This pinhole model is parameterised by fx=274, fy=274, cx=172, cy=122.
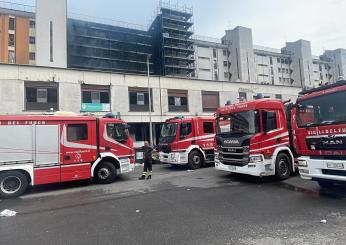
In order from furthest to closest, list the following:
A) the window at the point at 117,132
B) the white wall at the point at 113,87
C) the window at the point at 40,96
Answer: the window at the point at 40,96
the white wall at the point at 113,87
the window at the point at 117,132

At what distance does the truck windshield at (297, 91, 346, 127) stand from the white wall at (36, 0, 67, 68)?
1411 inches

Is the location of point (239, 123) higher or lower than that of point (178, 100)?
lower

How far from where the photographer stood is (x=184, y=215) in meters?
6.23

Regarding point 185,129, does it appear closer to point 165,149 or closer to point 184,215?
point 165,149

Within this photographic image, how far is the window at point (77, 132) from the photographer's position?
34.3 feet

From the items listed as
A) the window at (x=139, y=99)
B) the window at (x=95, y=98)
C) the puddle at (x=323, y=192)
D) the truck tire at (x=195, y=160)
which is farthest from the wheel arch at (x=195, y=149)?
the window at (x=139, y=99)

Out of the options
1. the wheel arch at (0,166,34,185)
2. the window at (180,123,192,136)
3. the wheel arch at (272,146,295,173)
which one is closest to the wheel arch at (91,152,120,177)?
the wheel arch at (0,166,34,185)

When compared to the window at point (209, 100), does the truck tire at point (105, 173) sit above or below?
below

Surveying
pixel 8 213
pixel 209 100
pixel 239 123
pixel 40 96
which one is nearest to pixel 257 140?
pixel 239 123

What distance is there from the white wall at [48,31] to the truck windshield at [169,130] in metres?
27.7

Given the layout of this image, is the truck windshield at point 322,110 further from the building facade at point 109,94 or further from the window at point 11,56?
the window at point 11,56

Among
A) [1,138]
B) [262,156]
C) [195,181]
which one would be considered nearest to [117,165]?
[195,181]

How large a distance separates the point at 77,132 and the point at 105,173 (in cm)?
202

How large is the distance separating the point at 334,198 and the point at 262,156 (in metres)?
2.66
